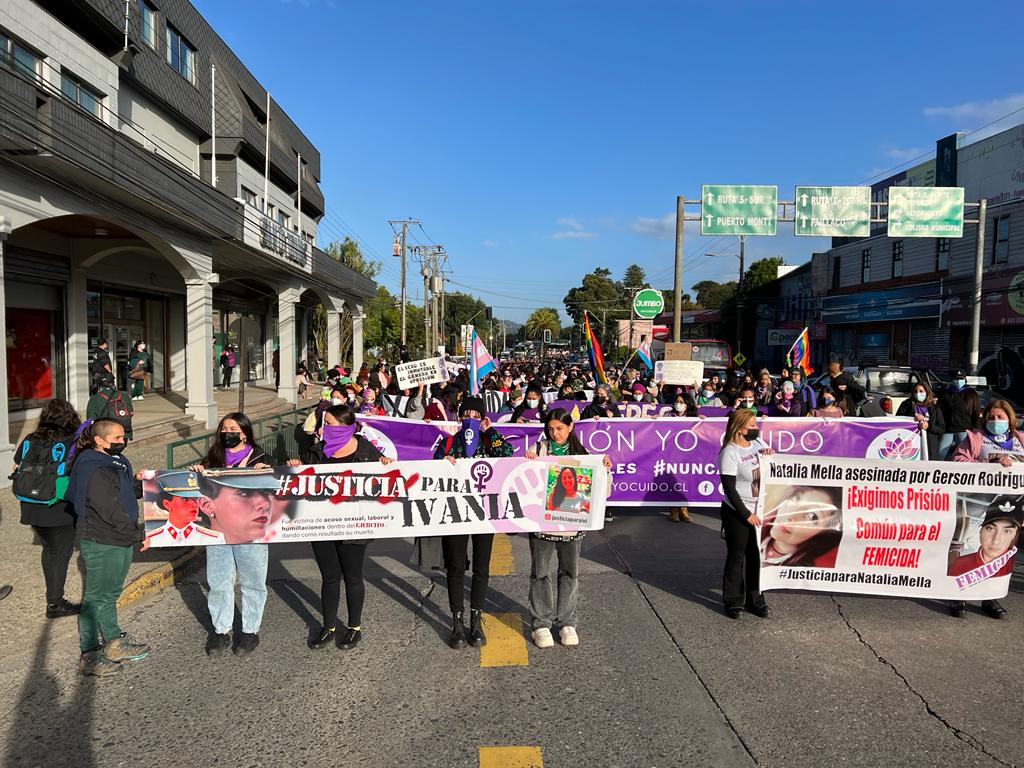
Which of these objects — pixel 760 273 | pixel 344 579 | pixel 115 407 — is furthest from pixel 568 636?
pixel 760 273

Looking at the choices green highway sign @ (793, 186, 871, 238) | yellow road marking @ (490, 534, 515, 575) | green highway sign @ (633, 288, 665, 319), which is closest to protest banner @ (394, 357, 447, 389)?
yellow road marking @ (490, 534, 515, 575)

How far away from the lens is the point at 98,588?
4332 millimetres

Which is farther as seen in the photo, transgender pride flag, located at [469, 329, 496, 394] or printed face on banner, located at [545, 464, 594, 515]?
transgender pride flag, located at [469, 329, 496, 394]

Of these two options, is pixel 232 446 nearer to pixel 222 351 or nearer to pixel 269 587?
pixel 269 587

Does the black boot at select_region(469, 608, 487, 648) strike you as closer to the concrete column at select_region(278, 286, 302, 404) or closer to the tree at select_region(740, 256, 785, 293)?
the concrete column at select_region(278, 286, 302, 404)

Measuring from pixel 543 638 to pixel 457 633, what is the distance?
606 millimetres

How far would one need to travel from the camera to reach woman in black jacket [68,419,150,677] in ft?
13.9

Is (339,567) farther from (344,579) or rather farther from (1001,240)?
(1001,240)

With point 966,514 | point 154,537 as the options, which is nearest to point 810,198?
point 966,514

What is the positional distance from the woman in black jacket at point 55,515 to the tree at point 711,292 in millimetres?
96449

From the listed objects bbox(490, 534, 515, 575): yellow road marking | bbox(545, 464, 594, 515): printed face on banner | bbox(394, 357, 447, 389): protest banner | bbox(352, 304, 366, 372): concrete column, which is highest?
bbox(352, 304, 366, 372): concrete column

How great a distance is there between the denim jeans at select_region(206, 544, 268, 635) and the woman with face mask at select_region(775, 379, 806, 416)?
7.80 meters

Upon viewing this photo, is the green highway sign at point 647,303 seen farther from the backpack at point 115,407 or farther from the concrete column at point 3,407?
the concrete column at point 3,407

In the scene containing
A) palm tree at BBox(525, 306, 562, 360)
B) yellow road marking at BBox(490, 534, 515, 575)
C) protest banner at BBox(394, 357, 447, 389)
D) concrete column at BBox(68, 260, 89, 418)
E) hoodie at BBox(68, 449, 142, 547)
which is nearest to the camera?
hoodie at BBox(68, 449, 142, 547)
